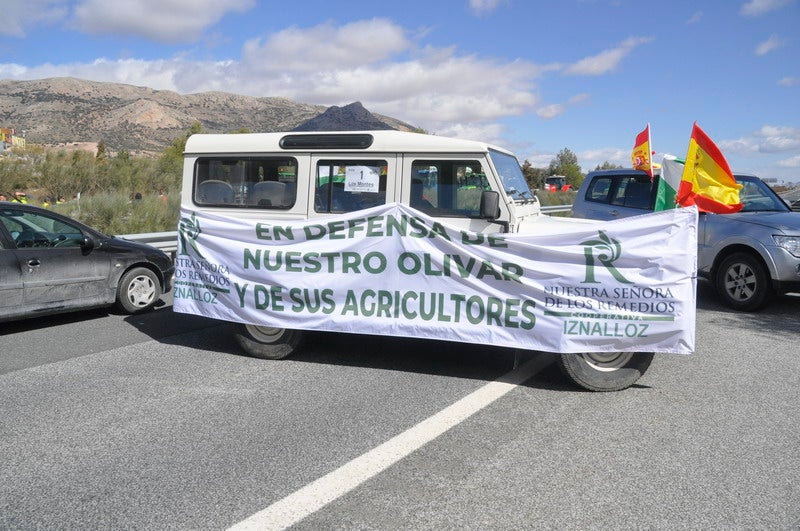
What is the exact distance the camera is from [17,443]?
4129 millimetres

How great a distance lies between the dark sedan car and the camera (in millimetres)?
6965

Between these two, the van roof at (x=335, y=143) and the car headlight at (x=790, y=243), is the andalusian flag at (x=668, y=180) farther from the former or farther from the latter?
the car headlight at (x=790, y=243)

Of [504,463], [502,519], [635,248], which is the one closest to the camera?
[502,519]

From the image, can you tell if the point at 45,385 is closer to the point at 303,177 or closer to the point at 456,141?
the point at 303,177

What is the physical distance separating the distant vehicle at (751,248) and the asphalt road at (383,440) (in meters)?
2.10

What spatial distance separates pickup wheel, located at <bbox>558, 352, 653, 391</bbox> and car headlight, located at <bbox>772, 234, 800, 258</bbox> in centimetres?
437

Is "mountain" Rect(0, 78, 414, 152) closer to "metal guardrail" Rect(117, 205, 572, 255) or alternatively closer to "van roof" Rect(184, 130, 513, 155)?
"metal guardrail" Rect(117, 205, 572, 255)

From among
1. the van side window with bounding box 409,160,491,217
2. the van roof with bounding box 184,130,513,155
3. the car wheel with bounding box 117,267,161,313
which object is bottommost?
the car wheel with bounding box 117,267,161,313

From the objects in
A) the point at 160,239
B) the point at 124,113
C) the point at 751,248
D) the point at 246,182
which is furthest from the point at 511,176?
the point at 124,113

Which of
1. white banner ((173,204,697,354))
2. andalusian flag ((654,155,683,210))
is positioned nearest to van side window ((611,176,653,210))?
andalusian flag ((654,155,683,210))

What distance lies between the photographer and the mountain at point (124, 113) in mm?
74688

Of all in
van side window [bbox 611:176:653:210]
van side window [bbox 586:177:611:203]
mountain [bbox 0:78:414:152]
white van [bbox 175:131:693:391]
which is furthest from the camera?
A: mountain [bbox 0:78:414:152]

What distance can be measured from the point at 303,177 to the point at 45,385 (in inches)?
111

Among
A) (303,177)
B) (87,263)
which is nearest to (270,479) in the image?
(303,177)
